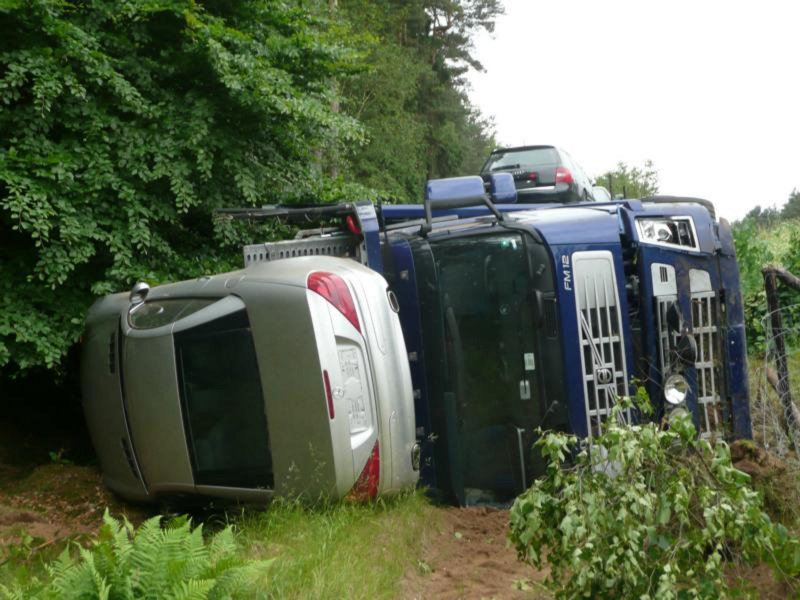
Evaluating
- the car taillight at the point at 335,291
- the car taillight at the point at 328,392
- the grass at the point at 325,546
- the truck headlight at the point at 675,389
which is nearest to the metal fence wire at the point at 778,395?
the truck headlight at the point at 675,389

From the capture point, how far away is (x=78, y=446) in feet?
31.1

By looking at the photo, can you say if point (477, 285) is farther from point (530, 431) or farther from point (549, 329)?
point (530, 431)

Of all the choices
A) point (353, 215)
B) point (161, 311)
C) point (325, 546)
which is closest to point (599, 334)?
point (353, 215)

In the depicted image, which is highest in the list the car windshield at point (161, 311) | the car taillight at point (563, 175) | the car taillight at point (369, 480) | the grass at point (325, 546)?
the car taillight at point (563, 175)

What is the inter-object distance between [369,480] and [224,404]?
3.38ft

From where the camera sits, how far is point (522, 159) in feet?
46.2

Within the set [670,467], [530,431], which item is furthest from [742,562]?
[530,431]

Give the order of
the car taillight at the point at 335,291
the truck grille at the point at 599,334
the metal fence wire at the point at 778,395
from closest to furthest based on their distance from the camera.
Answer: the car taillight at the point at 335,291
the metal fence wire at the point at 778,395
the truck grille at the point at 599,334

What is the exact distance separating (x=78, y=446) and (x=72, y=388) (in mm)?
596

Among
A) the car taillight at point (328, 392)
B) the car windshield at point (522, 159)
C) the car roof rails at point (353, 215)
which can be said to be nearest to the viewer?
the car taillight at point (328, 392)

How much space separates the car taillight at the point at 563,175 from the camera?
13641mm

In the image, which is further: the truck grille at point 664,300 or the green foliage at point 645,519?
the truck grille at point 664,300

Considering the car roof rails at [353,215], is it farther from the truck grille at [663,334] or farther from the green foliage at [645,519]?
the green foliage at [645,519]

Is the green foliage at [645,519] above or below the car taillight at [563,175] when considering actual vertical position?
below
